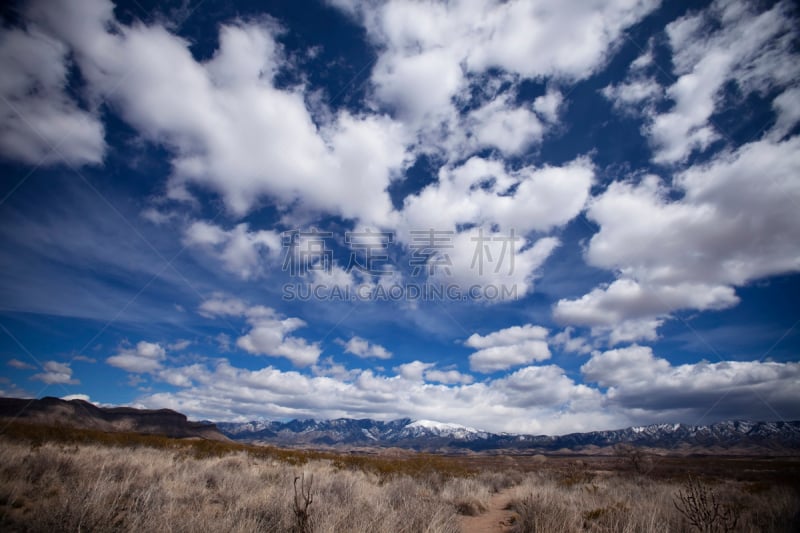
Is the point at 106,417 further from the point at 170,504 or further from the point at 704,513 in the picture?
the point at 704,513

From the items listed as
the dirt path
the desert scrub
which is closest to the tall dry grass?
the desert scrub

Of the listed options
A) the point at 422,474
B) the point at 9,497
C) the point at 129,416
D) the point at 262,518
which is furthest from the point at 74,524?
the point at 129,416

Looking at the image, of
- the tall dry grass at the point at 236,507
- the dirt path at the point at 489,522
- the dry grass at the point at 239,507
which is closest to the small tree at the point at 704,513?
the dry grass at the point at 239,507

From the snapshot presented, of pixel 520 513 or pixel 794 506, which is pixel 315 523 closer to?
pixel 520 513

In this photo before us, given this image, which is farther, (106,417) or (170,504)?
(106,417)

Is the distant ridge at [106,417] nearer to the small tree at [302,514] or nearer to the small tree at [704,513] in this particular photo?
the small tree at [302,514]

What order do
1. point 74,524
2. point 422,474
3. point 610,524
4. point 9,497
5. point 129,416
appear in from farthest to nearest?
point 129,416 → point 422,474 → point 610,524 → point 9,497 → point 74,524

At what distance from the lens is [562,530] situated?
6.04 meters

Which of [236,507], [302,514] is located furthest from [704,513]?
[236,507]

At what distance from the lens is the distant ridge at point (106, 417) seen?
277 feet

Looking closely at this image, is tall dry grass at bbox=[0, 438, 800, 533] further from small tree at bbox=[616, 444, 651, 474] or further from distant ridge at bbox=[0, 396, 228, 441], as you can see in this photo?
distant ridge at bbox=[0, 396, 228, 441]

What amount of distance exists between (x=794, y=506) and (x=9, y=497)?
1791 cm

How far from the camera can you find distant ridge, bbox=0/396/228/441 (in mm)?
84338

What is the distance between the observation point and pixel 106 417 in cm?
10644
